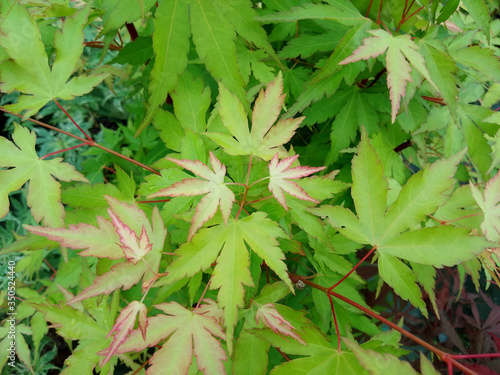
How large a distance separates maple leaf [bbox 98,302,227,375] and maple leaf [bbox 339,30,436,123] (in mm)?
571

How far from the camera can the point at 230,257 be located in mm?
612

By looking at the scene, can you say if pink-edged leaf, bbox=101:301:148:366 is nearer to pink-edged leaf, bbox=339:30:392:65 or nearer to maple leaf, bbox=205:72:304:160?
maple leaf, bbox=205:72:304:160

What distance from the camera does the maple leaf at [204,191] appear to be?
0.56m

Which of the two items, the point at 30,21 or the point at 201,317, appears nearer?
the point at 201,317

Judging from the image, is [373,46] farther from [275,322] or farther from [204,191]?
[275,322]

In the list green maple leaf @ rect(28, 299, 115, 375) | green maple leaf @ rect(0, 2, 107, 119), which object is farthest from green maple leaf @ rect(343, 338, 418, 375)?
green maple leaf @ rect(0, 2, 107, 119)

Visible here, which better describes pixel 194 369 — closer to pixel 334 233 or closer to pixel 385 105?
pixel 334 233

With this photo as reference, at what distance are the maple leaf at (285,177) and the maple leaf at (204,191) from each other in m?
0.08

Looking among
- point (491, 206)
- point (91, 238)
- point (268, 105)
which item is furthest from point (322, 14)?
point (91, 238)

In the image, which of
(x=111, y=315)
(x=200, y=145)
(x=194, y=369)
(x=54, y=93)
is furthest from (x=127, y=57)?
(x=194, y=369)

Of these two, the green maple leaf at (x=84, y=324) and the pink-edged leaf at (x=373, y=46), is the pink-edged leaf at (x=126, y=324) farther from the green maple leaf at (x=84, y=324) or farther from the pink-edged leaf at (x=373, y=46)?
the pink-edged leaf at (x=373, y=46)

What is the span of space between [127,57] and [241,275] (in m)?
0.73

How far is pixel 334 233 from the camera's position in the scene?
3.13 ft

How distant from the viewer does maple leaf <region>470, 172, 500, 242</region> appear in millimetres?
731
